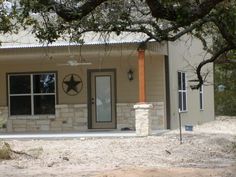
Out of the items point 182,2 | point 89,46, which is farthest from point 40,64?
point 182,2

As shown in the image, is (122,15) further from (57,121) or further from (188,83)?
(188,83)

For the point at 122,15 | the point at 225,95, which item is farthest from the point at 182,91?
the point at 122,15

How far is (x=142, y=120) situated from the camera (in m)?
18.5

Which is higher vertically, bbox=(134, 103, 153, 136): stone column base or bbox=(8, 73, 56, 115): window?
bbox=(8, 73, 56, 115): window

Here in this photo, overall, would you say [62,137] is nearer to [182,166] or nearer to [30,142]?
[30,142]

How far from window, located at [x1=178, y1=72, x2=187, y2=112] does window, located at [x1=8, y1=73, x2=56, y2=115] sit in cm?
525

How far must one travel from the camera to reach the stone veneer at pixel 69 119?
21078mm

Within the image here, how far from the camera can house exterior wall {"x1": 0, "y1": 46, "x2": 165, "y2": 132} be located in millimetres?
21125

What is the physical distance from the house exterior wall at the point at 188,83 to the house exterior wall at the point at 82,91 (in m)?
0.97

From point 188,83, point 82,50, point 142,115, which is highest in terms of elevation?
point 82,50

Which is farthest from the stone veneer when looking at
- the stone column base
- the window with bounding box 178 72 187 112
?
the window with bounding box 178 72 187 112

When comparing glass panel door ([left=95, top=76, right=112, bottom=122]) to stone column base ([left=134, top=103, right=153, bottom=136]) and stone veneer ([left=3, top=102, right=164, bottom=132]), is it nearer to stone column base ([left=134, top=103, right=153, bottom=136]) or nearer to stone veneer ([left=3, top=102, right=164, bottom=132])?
stone veneer ([left=3, top=102, right=164, bottom=132])

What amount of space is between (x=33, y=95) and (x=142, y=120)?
536 cm

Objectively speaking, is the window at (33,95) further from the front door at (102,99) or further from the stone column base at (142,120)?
the stone column base at (142,120)
